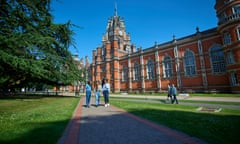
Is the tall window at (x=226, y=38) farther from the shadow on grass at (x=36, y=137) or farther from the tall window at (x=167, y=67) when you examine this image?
the shadow on grass at (x=36, y=137)

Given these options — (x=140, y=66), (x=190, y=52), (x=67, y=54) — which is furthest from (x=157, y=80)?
(x=67, y=54)

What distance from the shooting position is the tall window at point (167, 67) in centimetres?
3158

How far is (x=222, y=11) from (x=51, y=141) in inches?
1197

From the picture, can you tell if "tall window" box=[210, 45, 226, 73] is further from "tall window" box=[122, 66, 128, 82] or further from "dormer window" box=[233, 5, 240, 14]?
"tall window" box=[122, 66, 128, 82]

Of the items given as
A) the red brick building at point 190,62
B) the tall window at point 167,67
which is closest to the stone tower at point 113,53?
the red brick building at point 190,62

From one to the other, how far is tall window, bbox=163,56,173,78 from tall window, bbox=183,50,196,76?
3.44 meters

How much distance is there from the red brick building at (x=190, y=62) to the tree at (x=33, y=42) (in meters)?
20.7

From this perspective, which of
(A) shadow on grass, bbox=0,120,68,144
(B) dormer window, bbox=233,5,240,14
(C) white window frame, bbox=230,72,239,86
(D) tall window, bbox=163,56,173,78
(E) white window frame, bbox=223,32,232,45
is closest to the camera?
(A) shadow on grass, bbox=0,120,68,144

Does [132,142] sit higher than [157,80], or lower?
lower

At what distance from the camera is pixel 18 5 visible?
15492 mm

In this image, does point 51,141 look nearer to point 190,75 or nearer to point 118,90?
point 190,75

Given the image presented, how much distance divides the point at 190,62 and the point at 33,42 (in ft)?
91.9

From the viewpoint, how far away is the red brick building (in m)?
21.5

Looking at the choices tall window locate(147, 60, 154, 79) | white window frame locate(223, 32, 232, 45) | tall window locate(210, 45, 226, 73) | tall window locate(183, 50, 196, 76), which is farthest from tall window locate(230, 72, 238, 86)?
tall window locate(147, 60, 154, 79)
